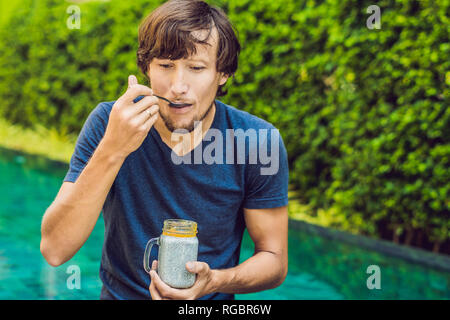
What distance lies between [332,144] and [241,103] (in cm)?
182

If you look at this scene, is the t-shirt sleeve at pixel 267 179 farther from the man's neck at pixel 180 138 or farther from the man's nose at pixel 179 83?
the man's nose at pixel 179 83

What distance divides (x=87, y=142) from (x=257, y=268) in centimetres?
84

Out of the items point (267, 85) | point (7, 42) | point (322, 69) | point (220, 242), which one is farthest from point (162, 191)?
point (7, 42)

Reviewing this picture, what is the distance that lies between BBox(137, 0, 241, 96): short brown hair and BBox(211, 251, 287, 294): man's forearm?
818 millimetres

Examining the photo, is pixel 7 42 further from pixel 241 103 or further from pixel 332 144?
pixel 332 144

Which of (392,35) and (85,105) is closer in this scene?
(392,35)

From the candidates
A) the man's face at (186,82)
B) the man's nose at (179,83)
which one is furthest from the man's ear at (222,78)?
the man's nose at (179,83)

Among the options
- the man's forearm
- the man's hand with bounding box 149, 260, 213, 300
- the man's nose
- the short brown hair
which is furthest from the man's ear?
the man's hand with bounding box 149, 260, 213, 300

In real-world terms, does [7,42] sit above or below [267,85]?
above

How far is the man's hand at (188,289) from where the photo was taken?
1.83 metres

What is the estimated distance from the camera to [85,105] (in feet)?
34.6

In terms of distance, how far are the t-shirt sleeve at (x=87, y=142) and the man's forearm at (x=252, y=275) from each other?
65cm

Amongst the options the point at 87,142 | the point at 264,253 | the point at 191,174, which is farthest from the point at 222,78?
the point at 264,253

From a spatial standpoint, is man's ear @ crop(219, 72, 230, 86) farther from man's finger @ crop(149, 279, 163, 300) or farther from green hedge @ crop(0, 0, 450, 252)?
green hedge @ crop(0, 0, 450, 252)
